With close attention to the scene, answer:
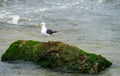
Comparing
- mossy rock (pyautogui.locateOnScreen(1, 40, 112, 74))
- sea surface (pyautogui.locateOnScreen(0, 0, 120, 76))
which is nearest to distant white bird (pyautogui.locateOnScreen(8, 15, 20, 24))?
sea surface (pyautogui.locateOnScreen(0, 0, 120, 76))

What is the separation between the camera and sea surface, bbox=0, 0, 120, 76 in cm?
1173

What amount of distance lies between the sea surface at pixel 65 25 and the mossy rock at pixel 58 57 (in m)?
0.19

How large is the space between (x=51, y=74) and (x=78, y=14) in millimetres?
10456

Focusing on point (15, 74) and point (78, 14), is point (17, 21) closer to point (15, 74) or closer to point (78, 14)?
point (78, 14)

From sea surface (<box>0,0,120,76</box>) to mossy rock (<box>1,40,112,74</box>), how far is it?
0.63 ft

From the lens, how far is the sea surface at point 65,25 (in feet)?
38.5

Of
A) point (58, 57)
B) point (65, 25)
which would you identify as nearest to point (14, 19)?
point (65, 25)

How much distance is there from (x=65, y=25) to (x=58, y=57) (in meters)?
7.50

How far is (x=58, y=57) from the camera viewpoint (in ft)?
37.1

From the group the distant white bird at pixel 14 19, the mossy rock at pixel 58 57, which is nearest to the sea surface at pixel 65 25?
the distant white bird at pixel 14 19

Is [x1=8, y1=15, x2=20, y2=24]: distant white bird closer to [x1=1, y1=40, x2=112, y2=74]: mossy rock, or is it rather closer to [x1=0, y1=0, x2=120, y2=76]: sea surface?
[x1=0, y1=0, x2=120, y2=76]: sea surface

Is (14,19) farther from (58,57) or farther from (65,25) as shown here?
(58,57)

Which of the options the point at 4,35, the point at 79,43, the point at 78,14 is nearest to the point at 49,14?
the point at 78,14

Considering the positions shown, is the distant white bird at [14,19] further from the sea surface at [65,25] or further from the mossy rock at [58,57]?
the mossy rock at [58,57]
